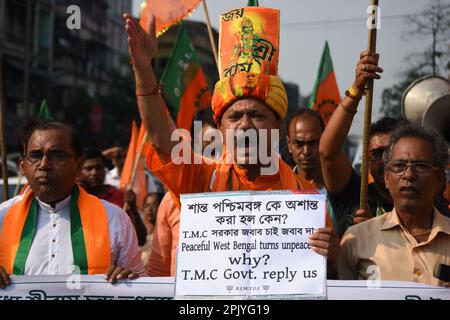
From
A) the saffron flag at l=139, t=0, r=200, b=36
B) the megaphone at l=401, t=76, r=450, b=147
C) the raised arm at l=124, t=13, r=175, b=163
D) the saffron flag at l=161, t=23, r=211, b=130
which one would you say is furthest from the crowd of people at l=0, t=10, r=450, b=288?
the saffron flag at l=161, t=23, r=211, b=130

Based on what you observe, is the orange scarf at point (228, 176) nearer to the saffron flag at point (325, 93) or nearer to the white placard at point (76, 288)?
the white placard at point (76, 288)

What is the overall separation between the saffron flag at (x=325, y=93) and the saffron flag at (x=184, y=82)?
1.15 meters

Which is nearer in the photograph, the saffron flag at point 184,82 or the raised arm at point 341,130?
the raised arm at point 341,130

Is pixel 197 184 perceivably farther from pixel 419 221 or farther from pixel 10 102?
pixel 10 102

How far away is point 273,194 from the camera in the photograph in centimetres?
289

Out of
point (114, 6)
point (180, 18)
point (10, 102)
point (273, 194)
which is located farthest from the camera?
point (114, 6)

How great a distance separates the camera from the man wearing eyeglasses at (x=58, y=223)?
3.30 metres

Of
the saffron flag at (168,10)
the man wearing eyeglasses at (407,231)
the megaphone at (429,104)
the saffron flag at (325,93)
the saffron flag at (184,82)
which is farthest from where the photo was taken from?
the saffron flag at (184,82)

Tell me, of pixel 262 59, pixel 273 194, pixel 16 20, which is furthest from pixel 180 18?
pixel 16 20

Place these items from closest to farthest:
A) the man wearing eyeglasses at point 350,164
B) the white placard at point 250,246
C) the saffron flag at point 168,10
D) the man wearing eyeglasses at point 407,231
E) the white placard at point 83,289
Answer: the white placard at point 250,246 < the man wearing eyeglasses at point 407,231 < the white placard at point 83,289 < the man wearing eyeglasses at point 350,164 < the saffron flag at point 168,10

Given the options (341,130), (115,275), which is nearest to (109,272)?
(115,275)

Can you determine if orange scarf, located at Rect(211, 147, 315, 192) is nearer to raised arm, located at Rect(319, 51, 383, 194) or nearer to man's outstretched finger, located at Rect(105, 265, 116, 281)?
raised arm, located at Rect(319, 51, 383, 194)

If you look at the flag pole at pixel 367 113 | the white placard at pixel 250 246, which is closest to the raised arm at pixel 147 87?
the white placard at pixel 250 246
